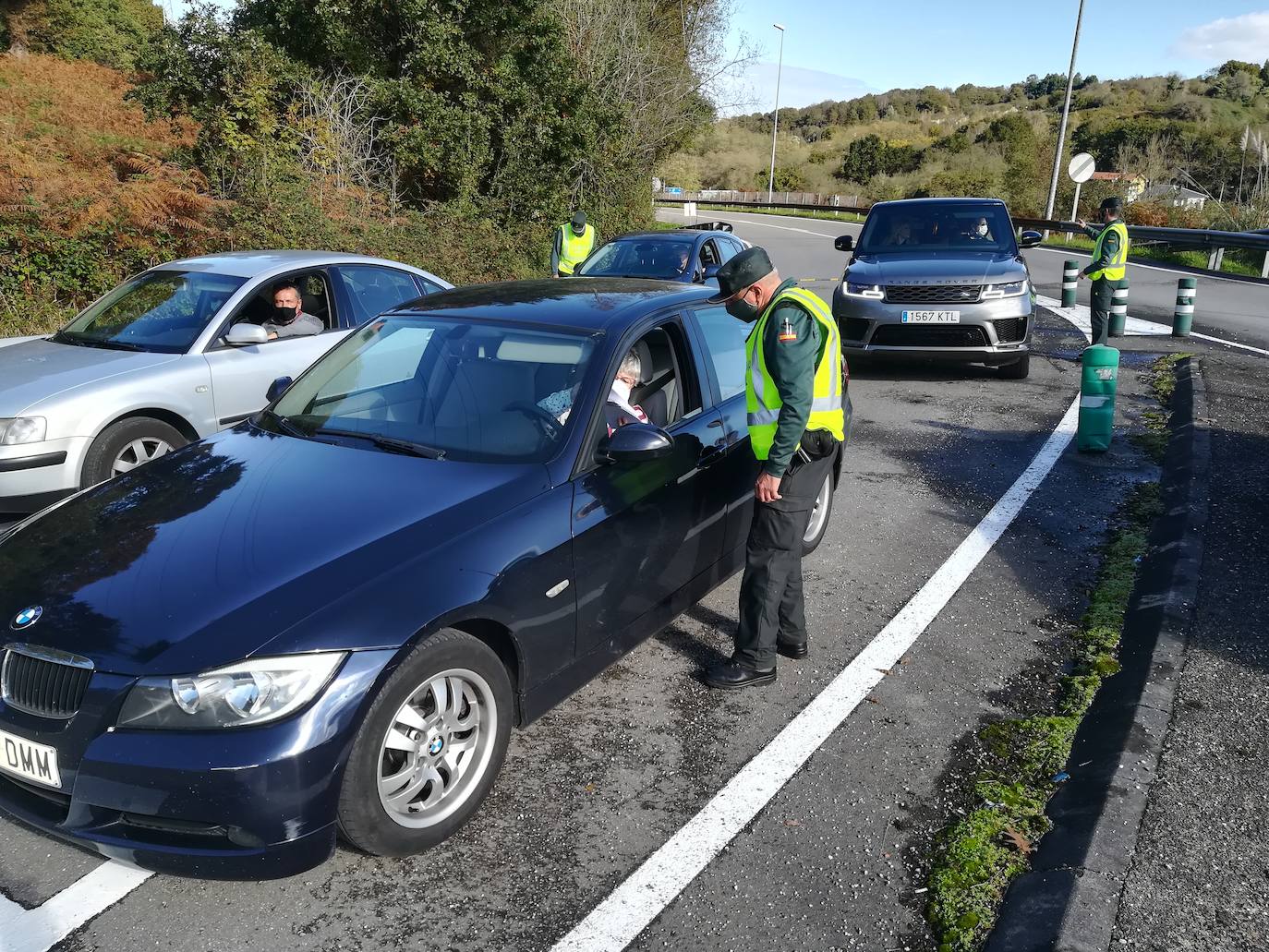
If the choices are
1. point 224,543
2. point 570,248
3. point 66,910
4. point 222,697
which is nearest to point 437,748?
point 222,697

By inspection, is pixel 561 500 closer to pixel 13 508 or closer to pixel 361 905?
pixel 361 905

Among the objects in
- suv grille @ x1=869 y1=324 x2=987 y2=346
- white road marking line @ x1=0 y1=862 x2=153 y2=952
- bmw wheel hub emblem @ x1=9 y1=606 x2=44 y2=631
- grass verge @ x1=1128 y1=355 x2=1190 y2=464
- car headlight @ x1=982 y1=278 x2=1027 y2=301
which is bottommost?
white road marking line @ x1=0 y1=862 x2=153 y2=952

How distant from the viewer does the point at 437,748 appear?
311 cm

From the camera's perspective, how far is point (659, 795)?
3.42m

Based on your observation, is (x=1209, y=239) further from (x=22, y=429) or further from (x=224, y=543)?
(x=224, y=543)

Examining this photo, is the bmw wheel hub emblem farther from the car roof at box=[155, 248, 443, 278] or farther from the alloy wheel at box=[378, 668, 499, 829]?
the car roof at box=[155, 248, 443, 278]

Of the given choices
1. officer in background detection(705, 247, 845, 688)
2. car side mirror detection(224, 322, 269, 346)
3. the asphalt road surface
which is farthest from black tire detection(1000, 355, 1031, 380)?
car side mirror detection(224, 322, 269, 346)

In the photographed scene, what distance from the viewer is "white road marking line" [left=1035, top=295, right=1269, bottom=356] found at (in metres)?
12.2

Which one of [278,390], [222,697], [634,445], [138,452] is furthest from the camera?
[138,452]

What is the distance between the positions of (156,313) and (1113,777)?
6.26 meters

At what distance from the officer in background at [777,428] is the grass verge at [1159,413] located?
4464 mm

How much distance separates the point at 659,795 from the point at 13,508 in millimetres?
4308

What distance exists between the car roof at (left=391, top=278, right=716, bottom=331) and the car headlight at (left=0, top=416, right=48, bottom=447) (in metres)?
2.46

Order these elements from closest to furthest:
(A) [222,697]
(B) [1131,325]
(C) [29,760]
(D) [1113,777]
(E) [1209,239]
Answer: (A) [222,697] → (C) [29,760] → (D) [1113,777] → (B) [1131,325] → (E) [1209,239]
